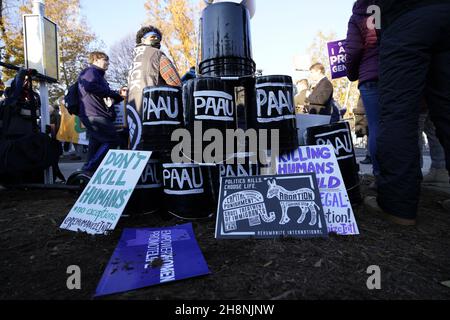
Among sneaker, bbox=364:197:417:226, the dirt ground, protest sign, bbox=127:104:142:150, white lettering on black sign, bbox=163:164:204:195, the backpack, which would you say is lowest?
the dirt ground

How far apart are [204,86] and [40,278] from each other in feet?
4.69

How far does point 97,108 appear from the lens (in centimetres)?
367

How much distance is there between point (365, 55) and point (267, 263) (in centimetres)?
220

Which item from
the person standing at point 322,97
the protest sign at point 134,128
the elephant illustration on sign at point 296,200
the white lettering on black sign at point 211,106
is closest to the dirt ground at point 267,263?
the elephant illustration on sign at point 296,200

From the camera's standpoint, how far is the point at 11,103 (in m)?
3.38

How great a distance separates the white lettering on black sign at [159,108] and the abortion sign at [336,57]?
276 centimetres

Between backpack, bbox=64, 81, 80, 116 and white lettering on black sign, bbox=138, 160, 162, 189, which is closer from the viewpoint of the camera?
white lettering on black sign, bbox=138, 160, 162, 189

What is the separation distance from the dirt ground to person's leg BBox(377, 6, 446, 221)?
0.27 meters

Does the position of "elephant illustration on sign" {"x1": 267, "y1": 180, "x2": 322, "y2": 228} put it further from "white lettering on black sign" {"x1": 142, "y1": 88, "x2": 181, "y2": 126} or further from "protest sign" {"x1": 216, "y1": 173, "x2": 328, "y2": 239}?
"white lettering on black sign" {"x1": 142, "y1": 88, "x2": 181, "y2": 126}

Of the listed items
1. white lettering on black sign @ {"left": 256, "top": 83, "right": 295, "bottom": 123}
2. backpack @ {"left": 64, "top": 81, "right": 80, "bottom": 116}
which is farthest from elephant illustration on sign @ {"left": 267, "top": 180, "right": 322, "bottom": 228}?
backpack @ {"left": 64, "top": 81, "right": 80, "bottom": 116}

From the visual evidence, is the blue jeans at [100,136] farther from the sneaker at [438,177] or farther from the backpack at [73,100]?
the sneaker at [438,177]

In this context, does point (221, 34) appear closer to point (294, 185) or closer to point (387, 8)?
point (387, 8)

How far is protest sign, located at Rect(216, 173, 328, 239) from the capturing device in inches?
67.1

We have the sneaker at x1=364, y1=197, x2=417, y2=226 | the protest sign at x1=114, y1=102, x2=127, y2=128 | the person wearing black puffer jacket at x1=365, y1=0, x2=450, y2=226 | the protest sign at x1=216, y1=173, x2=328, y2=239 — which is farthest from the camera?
the protest sign at x1=114, y1=102, x2=127, y2=128
